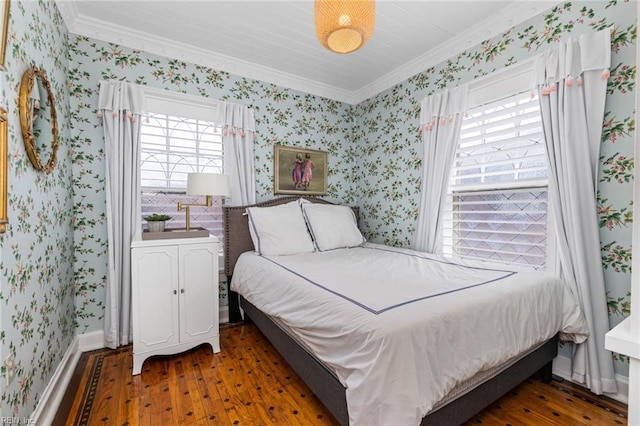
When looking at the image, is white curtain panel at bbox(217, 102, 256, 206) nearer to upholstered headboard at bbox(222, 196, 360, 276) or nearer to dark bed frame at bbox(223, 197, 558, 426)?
upholstered headboard at bbox(222, 196, 360, 276)

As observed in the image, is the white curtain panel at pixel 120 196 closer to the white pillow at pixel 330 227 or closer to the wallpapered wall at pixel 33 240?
the wallpapered wall at pixel 33 240

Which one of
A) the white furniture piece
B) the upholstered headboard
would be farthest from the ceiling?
the white furniture piece

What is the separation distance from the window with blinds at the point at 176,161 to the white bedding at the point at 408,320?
45.1 inches

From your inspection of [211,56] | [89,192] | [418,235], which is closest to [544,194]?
[418,235]

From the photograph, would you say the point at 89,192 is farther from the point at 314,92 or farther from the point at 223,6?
the point at 314,92

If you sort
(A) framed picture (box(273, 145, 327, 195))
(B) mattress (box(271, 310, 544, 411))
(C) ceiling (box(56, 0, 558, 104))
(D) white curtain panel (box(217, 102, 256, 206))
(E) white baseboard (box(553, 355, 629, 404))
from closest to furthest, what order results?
(B) mattress (box(271, 310, 544, 411)), (E) white baseboard (box(553, 355, 629, 404)), (C) ceiling (box(56, 0, 558, 104)), (D) white curtain panel (box(217, 102, 256, 206)), (A) framed picture (box(273, 145, 327, 195))

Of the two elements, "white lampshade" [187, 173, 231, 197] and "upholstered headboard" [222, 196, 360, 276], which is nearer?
"white lampshade" [187, 173, 231, 197]

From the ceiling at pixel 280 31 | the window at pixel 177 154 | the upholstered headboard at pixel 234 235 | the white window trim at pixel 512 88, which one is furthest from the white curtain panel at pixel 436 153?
the window at pixel 177 154

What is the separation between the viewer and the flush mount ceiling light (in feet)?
4.23

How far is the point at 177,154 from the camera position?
2.72 m

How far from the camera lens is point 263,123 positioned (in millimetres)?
3094

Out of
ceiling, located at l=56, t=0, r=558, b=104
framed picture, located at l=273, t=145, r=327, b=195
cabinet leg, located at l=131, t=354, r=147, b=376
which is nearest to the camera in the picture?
cabinet leg, located at l=131, t=354, r=147, b=376

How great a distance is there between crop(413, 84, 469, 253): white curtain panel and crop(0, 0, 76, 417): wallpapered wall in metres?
2.77

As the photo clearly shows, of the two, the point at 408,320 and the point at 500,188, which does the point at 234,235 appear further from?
the point at 500,188
